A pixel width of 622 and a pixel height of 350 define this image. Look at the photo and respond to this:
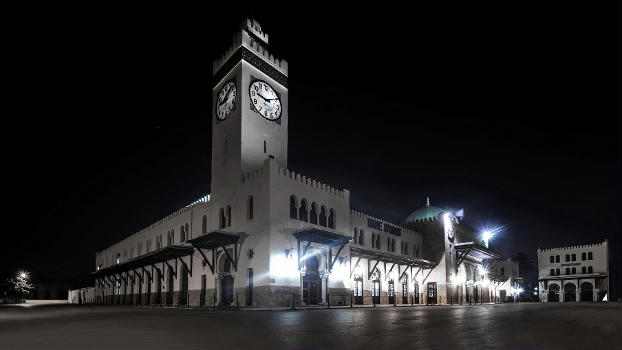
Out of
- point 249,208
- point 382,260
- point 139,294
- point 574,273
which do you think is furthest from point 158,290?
point 574,273

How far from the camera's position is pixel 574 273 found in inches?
2955

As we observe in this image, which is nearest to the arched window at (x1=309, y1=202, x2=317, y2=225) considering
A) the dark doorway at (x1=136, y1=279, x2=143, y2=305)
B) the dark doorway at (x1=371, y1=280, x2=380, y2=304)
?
the dark doorway at (x1=371, y1=280, x2=380, y2=304)

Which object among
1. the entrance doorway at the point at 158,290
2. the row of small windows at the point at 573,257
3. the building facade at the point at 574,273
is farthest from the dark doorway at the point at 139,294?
the row of small windows at the point at 573,257

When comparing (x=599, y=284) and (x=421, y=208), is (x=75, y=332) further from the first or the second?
(x=599, y=284)

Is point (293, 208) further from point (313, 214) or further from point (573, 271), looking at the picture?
point (573, 271)

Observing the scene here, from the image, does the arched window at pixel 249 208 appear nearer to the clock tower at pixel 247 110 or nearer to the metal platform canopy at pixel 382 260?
the clock tower at pixel 247 110

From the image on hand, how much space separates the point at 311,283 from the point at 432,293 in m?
21.6

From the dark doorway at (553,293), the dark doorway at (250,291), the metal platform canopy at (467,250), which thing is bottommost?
the dark doorway at (553,293)

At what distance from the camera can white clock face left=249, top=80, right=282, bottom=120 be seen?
3659 centimetres

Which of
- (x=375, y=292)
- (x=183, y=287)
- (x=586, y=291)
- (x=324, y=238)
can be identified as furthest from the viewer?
(x=586, y=291)

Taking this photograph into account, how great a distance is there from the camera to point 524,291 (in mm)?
88750

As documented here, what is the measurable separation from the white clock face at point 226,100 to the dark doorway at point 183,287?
12.7 m

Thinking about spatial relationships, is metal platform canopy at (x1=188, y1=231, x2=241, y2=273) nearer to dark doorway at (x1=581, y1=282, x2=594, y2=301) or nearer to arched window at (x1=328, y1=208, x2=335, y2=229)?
arched window at (x1=328, y1=208, x2=335, y2=229)

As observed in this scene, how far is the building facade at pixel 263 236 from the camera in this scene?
31.5m
